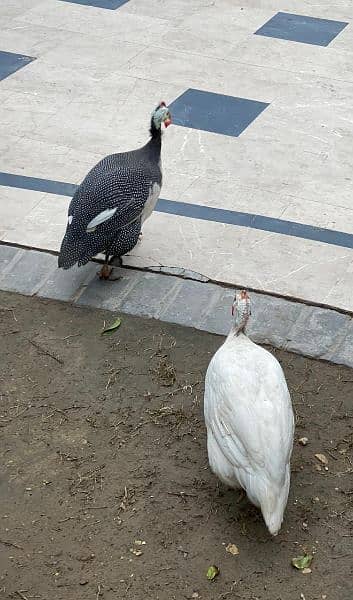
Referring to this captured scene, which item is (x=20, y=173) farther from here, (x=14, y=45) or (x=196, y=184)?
(x=14, y=45)

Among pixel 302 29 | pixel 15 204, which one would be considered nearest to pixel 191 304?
pixel 15 204

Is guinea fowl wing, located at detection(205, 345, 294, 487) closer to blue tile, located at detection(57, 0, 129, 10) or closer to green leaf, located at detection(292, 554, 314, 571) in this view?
green leaf, located at detection(292, 554, 314, 571)

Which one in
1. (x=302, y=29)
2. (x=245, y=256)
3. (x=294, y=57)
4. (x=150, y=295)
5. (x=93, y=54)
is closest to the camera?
(x=150, y=295)

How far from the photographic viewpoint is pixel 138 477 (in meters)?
4.79

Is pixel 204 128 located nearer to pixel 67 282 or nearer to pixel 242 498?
pixel 67 282

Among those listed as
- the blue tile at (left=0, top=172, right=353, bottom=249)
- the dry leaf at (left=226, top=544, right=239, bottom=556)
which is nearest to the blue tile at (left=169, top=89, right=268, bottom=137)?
the blue tile at (left=0, top=172, right=353, bottom=249)

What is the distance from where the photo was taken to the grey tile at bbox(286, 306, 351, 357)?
5.63 meters

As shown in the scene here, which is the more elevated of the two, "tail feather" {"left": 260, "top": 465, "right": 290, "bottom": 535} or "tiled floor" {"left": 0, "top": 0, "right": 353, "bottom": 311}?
"tail feather" {"left": 260, "top": 465, "right": 290, "bottom": 535}

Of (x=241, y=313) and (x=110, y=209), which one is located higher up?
(x=241, y=313)

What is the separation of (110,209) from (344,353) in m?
1.49

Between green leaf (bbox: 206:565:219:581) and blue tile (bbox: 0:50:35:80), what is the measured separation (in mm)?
5141

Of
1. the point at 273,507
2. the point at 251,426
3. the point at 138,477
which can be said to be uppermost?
the point at 251,426

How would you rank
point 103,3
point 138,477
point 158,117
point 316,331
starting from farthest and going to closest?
point 103,3, point 158,117, point 316,331, point 138,477

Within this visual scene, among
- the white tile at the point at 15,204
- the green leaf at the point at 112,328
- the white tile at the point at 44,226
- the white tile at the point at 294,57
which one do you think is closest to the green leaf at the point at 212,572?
the green leaf at the point at 112,328
